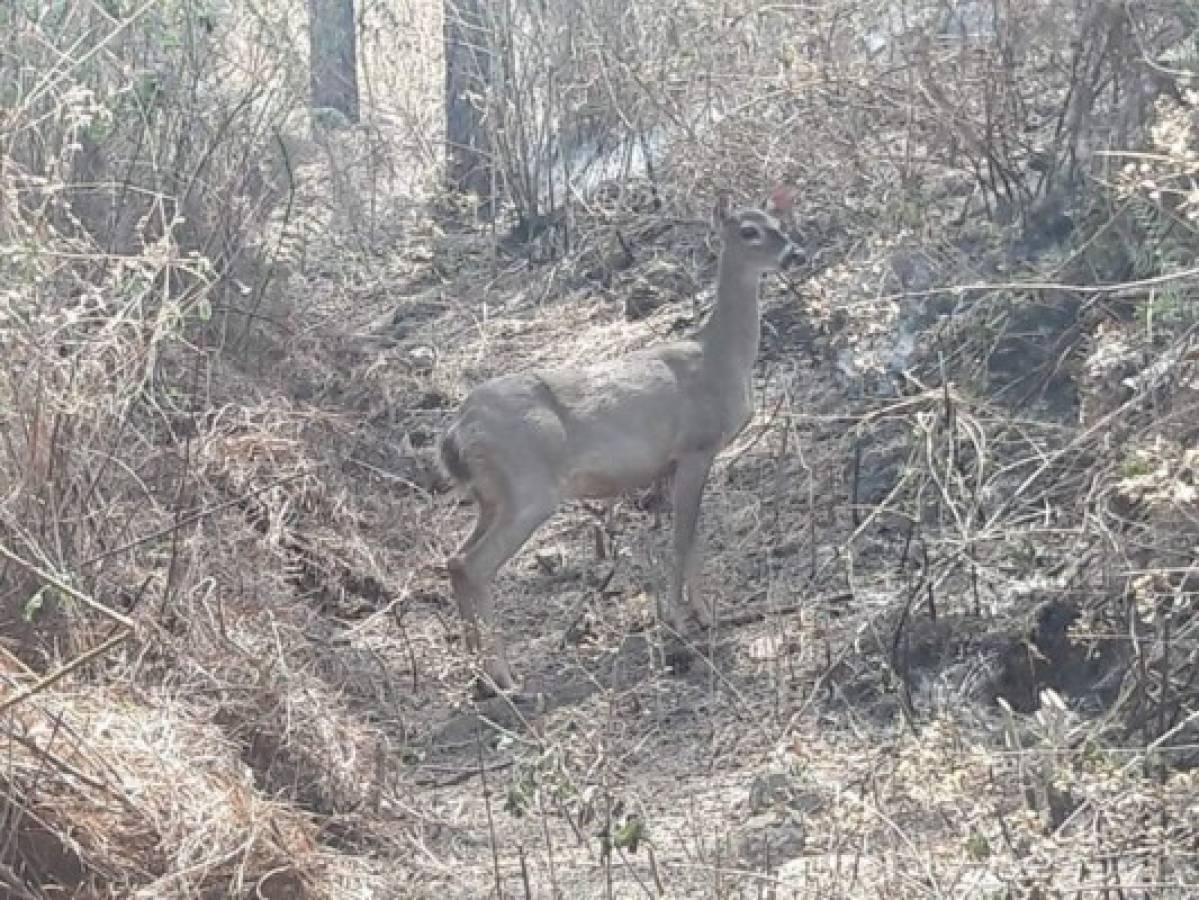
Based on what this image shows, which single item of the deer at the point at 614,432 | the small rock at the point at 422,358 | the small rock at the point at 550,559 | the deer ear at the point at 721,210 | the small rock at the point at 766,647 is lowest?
the small rock at the point at 550,559

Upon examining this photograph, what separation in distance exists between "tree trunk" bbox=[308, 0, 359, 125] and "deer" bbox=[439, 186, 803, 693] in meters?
5.99

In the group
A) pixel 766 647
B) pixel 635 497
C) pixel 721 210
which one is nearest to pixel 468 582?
pixel 766 647

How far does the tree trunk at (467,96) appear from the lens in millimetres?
13852

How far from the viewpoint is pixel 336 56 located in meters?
15.2

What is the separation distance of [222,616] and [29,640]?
71cm

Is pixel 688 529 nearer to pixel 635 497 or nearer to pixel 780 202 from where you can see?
pixel 635 497

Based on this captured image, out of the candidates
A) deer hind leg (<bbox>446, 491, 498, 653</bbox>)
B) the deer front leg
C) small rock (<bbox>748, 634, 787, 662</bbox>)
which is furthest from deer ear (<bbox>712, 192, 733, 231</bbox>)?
small rock (<bbox>748, 634, 787, 662</bbox>)

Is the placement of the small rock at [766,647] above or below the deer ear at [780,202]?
below

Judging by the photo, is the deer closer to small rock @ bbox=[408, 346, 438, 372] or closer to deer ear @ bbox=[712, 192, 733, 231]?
deer ear @ bbox=[712, 192, 733, 231]

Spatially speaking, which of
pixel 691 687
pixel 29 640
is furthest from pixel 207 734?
pixel 691 687

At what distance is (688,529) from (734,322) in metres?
1.09

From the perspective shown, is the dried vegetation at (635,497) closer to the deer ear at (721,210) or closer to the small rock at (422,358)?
the small rock at (422,358)

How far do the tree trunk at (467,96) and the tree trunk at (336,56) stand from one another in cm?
76

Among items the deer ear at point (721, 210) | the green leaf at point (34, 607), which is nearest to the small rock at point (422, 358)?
the deer ear at point (721, 210)
